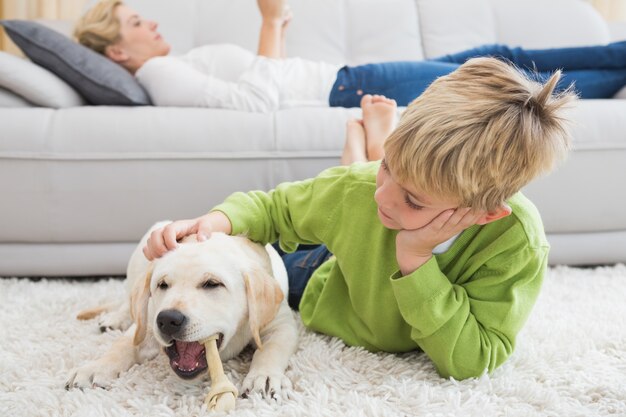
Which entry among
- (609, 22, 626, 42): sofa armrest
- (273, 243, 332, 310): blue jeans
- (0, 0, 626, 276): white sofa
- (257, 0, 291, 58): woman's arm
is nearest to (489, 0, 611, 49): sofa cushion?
(609, 22, 626, 42): sofa armrest

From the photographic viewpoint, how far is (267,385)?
1020 mm

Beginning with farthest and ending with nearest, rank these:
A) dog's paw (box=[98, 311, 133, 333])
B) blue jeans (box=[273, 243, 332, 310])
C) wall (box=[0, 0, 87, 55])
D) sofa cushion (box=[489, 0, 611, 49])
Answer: wall (box=[0, 0, 87, 55]) < sofa cushion (box=[489, 0, 611, 49]) < blue jeans (box=[273, 243, 332, 310]) < dog's paw (box=[98, 311, 133, 333])

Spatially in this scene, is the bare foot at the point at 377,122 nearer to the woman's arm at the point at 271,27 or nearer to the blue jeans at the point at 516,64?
the blue jeans at the point at 516,64

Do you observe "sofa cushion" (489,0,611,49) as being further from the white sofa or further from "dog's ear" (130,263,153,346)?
"dog's ear" (130,263,153,346)

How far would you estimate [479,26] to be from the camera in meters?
2.89

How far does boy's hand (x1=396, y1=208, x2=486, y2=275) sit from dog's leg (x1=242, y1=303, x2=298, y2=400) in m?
0.28

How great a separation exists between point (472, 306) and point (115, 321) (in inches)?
31.0

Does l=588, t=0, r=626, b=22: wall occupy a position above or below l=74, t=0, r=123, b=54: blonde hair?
above

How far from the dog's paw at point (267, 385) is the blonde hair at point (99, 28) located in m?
1.77

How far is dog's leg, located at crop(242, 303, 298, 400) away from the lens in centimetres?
101

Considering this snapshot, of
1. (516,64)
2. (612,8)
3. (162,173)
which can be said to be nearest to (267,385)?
(162,173)

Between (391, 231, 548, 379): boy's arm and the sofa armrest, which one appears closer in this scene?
(391, 231, 548, 379): boy's arm

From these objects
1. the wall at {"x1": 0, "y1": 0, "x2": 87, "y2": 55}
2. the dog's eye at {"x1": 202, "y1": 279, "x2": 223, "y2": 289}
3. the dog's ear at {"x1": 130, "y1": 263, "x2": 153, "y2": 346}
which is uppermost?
the wall at {"x1": 0, "y1": 0, "x2": 87, "y2": 55}

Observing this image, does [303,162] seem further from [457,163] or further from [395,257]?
[457,163]
